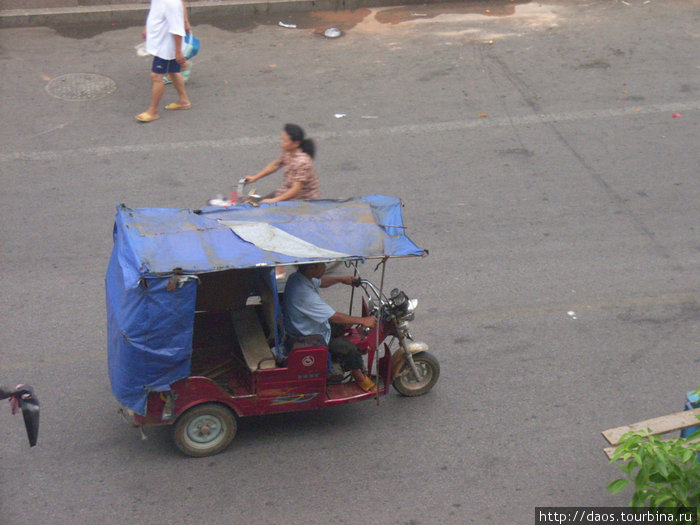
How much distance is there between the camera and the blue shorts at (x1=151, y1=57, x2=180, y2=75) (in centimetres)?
1047

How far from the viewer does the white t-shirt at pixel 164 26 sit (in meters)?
10.3

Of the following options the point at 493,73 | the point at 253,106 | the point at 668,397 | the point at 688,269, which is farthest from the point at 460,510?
the point at 493,73

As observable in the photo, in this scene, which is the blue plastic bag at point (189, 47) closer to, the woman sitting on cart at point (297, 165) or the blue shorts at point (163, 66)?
the blue shorts at point (163, 66)

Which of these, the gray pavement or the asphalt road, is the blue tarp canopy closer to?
the asphalt road

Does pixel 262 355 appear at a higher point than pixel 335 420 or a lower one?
higher

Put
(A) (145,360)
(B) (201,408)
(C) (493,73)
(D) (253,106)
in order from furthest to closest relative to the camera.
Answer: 1. (C) (493,73)
2. (D) (253,106)
3. (B) (201,408)
4. (A) (145,360)

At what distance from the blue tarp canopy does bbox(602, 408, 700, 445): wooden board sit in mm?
1690

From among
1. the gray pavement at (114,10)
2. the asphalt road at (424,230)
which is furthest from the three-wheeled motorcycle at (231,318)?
the gray pavement at (114,10)

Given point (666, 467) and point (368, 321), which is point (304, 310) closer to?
point (368, 321)

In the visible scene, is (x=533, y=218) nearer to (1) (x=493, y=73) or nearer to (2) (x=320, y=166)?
(2) (x=320, y=166)

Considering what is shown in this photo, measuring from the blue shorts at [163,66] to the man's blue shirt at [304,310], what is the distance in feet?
18.9

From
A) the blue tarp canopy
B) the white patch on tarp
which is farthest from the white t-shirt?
the white patch on tarp

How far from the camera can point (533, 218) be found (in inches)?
343

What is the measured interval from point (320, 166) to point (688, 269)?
428 centimetres
